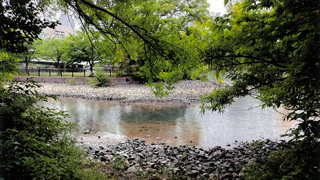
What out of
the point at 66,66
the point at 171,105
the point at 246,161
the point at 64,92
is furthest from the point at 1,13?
the point at 66,66

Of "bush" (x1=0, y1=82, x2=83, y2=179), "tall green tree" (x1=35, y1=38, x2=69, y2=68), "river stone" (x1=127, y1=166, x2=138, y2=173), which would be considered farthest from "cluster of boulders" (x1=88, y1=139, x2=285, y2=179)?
"tall green tree" (x1=35, y1=38, x2=69, y2=68)

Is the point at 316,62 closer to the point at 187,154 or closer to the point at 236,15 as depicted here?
the point at 236,15

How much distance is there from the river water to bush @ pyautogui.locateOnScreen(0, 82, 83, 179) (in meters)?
4.01

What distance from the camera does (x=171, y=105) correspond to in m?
12.3

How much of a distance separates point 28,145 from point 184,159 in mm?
3360

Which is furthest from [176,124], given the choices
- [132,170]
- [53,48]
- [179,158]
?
[53,48]

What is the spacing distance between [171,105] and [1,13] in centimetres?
1022

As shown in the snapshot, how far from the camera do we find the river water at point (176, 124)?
23.0 feet

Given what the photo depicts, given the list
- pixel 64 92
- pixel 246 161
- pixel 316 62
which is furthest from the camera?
pixel 64 92

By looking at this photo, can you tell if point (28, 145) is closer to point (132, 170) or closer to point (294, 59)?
point (132, 170)

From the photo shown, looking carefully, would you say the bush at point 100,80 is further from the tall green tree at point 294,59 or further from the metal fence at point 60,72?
the tall green tree at point 294,59

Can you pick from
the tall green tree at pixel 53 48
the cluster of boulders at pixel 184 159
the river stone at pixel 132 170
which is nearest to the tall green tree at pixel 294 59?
the cluster of boulders at pixel 184 159

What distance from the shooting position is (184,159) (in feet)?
15.9

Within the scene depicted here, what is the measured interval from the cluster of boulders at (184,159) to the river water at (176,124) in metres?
0.92
